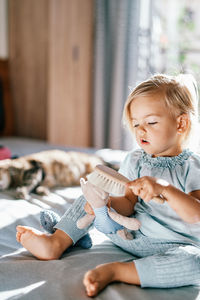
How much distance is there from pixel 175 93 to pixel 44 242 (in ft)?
2.10

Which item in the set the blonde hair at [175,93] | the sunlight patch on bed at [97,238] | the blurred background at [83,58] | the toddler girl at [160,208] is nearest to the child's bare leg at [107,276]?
the toddler girl at [160,208]

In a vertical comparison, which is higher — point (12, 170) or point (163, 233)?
point (163, 233)

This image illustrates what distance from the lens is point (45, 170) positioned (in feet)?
7.01

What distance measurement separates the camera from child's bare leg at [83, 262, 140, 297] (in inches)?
32.0

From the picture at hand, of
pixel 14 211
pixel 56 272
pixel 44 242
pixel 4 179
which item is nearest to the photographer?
pixel 56 272

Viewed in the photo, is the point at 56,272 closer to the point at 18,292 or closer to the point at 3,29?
the point at 18,292

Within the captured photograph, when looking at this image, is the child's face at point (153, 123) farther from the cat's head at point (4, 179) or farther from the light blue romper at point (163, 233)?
the cat's head at point (4, 179)

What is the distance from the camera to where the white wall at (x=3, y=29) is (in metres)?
3.55

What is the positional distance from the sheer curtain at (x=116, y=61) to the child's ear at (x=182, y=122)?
2.33m

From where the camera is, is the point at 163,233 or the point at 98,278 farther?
the point at 163,233

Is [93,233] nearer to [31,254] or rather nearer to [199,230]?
[31,254]

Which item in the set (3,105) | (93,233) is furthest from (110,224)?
(3,105)

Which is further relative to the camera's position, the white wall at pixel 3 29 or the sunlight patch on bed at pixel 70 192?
the white wall at pixel 3 29

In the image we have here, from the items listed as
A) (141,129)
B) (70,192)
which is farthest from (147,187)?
(70,192)
